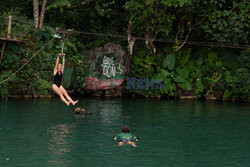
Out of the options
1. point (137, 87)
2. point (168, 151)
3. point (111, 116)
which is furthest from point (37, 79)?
point (168, 151)

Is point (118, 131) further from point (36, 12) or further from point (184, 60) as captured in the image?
point (184, 60)

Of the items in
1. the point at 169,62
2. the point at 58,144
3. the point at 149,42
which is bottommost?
the point at 58,144

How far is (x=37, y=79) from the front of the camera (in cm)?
2930

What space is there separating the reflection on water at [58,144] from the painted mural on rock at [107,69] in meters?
13.6

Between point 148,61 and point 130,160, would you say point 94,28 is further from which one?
point 130,160

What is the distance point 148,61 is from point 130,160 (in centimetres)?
2030

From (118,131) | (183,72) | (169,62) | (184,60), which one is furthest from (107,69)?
(118,131)

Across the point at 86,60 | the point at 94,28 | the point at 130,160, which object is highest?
the point at 94,28

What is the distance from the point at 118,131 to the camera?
16531 mm

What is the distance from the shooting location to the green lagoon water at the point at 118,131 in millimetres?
11820

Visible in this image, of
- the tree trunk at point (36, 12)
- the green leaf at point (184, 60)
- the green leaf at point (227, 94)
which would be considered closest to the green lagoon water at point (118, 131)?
the green leaf at point (227, 94)

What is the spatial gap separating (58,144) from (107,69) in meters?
17.8

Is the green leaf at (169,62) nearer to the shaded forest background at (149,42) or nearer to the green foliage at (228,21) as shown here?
the shaded forest background at (149,42)

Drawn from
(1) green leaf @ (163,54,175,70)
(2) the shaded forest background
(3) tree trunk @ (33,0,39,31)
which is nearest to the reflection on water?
(2) the shaded forest background
